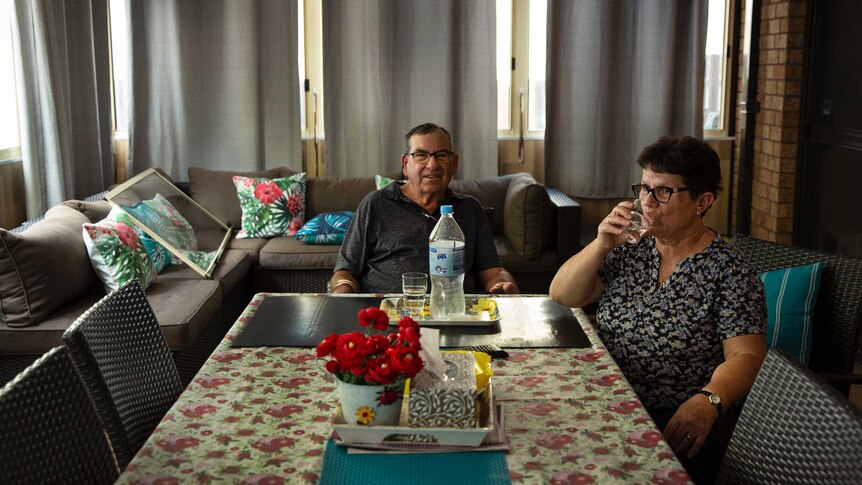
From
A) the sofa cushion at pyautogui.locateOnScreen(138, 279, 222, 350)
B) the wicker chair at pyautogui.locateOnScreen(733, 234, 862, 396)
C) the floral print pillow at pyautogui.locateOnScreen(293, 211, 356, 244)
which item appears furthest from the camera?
the floral print pillow at pyautogui.locateOnScreen(293, 211, 356, 244)

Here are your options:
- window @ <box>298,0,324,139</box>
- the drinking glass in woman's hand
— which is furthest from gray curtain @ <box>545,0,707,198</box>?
the drinking glass in woman's hand

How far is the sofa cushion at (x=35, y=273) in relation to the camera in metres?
3.23

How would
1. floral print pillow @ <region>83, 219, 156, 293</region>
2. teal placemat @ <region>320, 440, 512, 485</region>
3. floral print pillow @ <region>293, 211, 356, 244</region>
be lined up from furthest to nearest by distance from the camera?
1. floral print pillow @ <region>293, 211, 356, 244</region>
2. floral print pillow @ <region>83, 219, 156, 293</region>
3. teal placemat @ <region>320, 440, 512, 485</region>

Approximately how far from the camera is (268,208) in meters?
4.96

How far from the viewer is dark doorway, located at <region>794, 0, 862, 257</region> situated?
413 centimetres

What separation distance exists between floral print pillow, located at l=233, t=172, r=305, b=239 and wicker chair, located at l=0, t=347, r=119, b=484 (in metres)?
3.36

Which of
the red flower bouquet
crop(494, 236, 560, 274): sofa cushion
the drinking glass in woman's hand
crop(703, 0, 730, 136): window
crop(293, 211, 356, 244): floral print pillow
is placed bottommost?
crop(494, 236, 560, 274): sofa cushion

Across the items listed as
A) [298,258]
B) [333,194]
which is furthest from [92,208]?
[333,194]

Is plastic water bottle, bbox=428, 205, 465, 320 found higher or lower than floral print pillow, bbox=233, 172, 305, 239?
higher

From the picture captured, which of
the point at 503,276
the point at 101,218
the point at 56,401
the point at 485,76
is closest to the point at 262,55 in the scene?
the point at 485,76

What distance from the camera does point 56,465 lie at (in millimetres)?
1447

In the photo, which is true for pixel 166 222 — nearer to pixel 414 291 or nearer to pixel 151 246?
pixel 151 246

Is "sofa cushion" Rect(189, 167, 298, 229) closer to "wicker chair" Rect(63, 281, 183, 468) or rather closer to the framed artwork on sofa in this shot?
the framed artwork on sofa

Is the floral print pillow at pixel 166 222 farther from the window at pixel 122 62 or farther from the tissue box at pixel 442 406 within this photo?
the tissue box at pixel 442 406
